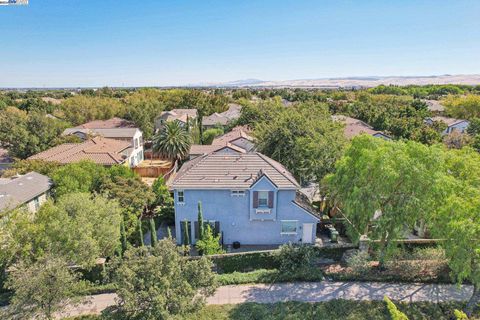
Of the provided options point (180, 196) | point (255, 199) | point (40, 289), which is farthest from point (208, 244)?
point (40, 289)

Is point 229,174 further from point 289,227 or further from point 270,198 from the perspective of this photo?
point 289,227

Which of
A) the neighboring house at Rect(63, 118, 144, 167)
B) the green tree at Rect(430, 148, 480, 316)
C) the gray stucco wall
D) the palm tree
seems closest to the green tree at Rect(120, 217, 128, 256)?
the gray stucco wall

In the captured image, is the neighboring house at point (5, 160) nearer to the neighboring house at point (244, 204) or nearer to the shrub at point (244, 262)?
the neighboring house at point (244, 204)

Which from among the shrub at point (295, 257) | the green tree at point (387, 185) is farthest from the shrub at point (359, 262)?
the shrub at point (295, 257)

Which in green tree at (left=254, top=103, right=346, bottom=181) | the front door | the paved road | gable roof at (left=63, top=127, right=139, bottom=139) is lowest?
the paved road

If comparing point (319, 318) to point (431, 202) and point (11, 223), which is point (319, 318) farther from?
point (11, 223)

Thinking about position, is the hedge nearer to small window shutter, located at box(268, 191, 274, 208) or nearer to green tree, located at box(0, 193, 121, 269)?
small window shutter, located at box(268, 191, 274, 208)

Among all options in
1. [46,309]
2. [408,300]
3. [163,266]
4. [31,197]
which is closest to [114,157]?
[31,197]
